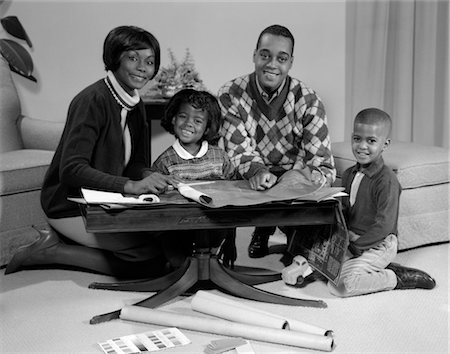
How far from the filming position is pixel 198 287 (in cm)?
267

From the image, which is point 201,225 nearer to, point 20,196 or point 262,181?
point 262,181

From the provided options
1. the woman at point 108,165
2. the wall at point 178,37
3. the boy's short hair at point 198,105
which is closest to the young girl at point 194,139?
the boy's short hair at point 198,105

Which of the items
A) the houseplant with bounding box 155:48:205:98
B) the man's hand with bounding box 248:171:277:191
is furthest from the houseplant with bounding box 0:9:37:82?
the man's hand with bounding box 248:171:277:191

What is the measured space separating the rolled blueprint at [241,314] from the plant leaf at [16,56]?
6.60 feet

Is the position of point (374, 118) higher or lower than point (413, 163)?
higher

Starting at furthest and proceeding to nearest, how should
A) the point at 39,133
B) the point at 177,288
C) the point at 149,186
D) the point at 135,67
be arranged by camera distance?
the point at 39,133
the point at 135,67
the point at 177,288
the point at 149,186

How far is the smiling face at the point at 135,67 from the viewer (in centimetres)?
Answer: 261

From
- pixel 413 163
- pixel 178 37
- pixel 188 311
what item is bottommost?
pixel 188 311

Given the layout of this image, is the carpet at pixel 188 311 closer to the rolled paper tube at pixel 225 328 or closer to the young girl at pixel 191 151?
the rolled paper tube at pixel 225 328

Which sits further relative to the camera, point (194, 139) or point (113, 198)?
point (194, 139)

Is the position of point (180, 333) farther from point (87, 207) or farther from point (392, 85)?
point (392, 85)

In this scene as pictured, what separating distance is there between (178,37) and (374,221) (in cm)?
196

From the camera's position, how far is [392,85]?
182 inches

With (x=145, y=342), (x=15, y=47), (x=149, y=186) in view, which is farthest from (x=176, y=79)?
(x=145, y=342)
